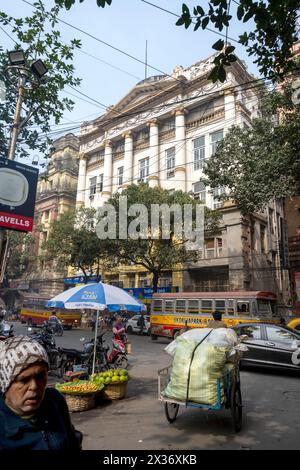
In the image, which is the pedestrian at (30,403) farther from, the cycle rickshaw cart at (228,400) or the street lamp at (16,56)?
the street lamp at (16,56)

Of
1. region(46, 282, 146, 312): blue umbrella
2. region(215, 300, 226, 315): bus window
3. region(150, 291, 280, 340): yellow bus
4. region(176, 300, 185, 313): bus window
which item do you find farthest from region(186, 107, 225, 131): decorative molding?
region(46, 282, 146, 312): blue umbrella

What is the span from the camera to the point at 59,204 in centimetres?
4366

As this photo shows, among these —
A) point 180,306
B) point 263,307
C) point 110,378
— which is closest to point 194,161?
point 180,306

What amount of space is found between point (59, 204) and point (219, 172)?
2997 cm

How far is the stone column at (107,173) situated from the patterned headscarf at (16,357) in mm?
34964

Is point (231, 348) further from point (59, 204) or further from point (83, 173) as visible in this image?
point (59, 204)

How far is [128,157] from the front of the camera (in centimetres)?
3506

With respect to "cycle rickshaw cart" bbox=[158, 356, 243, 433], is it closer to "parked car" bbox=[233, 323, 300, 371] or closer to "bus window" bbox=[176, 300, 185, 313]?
"parked car" bbox=[233, 323, 300, 371]

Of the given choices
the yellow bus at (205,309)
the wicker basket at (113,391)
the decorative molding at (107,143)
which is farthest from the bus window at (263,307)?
the decorative molding at (107,143)

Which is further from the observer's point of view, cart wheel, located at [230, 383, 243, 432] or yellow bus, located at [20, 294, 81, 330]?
yellow bus, located at [20, 294, 81, 330]

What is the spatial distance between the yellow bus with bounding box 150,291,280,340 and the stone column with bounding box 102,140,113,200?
19.4 m

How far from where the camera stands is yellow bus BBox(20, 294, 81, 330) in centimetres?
2744
